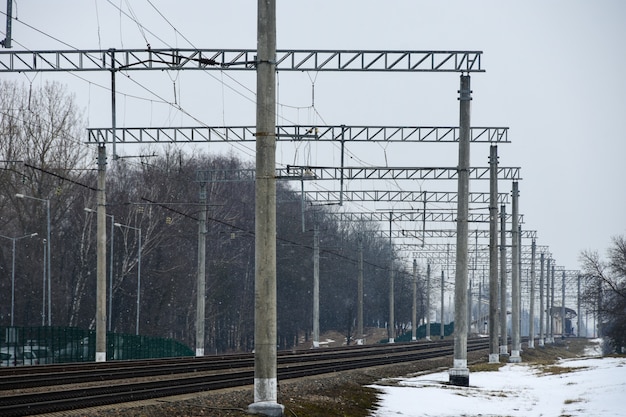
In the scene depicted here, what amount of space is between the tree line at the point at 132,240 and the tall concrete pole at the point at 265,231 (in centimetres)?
3126

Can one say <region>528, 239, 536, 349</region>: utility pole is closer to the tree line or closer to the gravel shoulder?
the tree line

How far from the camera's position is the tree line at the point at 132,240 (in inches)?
2906

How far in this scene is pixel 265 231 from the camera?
22297 millimetres

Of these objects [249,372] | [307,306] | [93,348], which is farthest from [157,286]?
[249,372]

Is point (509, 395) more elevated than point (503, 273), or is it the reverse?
point (503, 273)

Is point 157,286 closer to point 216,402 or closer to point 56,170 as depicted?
point 56,170

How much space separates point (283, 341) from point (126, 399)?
9348 centimetres

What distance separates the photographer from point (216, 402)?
2477 centimetres

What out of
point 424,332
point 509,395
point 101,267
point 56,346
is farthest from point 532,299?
point 424,332

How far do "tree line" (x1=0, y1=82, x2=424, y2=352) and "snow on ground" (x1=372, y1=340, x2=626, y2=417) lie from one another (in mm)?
18350

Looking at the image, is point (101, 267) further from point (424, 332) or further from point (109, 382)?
point (424, 332)

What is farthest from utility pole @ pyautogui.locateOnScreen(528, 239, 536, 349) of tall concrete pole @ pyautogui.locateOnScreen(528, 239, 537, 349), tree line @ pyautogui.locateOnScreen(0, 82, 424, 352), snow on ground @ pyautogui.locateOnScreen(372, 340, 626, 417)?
snow on ground @ pyautogui.locateOnScreen(372, 340, 626, 417)

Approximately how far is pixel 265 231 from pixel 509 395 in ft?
61.7

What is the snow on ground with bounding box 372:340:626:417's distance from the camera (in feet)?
99.1
